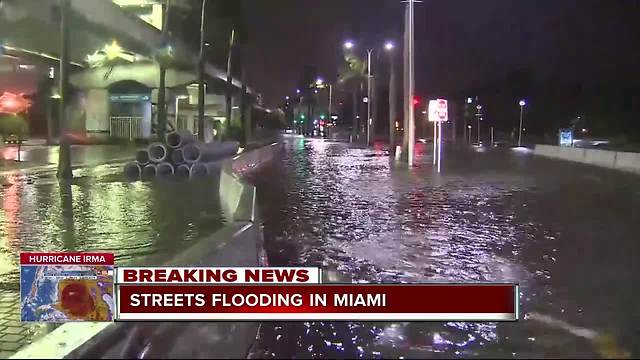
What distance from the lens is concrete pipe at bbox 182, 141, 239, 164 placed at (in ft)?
71.0

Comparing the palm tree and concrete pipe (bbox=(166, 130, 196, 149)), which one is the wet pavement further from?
the palm tree

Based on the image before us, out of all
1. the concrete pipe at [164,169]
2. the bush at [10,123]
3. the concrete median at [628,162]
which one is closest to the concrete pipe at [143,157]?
the concrete pipe at [164,169]

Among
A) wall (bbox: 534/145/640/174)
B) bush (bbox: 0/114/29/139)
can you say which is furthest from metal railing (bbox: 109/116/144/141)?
wall (bbox: 534/145/640/174)

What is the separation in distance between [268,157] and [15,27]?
45.6ft

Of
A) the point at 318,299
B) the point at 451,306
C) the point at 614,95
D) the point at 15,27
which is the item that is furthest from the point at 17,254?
the point at 614,95

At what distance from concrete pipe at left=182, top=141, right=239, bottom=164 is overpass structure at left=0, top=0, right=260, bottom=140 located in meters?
11.1

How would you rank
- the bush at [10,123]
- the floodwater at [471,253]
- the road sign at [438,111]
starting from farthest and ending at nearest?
the bush at [10,123] < the road sign at [438,111] < the floodwater at [471,253]

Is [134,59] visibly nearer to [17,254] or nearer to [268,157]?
[268,157]

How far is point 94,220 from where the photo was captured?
11898mm

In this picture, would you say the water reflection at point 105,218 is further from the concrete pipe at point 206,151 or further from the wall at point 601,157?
the wall at point 601,157

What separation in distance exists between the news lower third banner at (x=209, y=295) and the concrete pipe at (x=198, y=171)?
16679mm

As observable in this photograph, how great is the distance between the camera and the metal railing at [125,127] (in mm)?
51031

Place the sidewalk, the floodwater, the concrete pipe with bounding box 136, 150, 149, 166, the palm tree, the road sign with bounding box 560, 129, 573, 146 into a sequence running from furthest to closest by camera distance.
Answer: the palm tree < the road sign with bounding box 560, 129, 573, 146 < the sidewalk < the concrete pipe with bounding box 136, 150, 149, 166 < the floodwater

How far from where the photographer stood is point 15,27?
105ft
